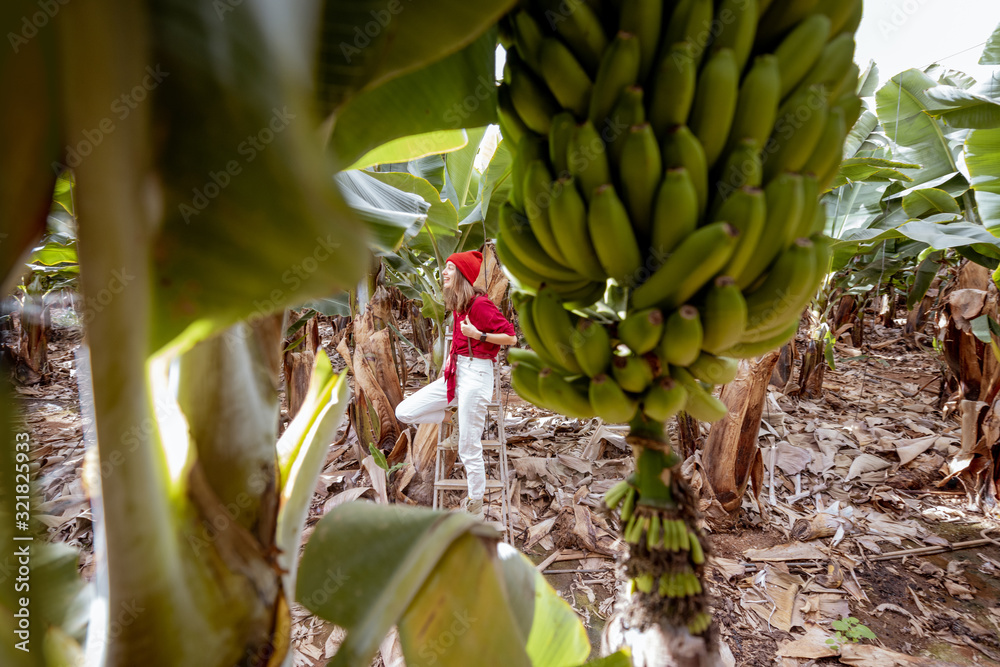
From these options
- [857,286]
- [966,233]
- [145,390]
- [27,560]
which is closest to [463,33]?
[145,390]

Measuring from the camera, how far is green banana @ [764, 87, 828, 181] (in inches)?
16.9

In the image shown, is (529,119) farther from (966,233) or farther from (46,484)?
(46,484)

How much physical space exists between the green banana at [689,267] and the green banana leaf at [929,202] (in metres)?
3.05

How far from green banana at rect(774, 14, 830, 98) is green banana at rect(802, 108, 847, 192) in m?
0.05

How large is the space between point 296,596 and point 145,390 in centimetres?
24

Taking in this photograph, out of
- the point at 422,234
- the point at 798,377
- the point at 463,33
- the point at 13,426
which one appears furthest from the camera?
the point at 798,377

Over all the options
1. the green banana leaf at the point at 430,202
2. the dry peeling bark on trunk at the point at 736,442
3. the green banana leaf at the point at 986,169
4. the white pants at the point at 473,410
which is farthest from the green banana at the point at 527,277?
the green banana leaf at the point at 986,169

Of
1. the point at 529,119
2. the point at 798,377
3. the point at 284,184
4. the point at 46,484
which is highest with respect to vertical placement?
the point at 529,119

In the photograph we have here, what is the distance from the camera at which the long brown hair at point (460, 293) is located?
227cm

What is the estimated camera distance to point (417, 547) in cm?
45

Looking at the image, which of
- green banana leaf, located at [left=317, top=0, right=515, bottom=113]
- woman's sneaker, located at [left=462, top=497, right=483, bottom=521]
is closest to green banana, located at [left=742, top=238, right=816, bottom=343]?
green banana leaf, located at [left=317, top=0, right=515, bottom=113]

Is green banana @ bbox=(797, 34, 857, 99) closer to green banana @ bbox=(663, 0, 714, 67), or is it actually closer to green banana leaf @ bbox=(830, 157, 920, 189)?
green banana @ bbox=(663, 0, 714, 67)

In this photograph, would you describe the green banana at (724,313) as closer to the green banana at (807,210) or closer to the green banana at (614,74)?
the green banana at (807,210)

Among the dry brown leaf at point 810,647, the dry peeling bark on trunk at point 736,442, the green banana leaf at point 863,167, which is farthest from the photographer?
the dry peeling bark on trunk at point 736,442
